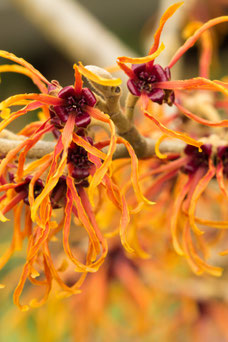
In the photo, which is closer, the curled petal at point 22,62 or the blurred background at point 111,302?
the curled petal at point 22,62

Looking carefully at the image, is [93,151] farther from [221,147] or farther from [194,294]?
[194,294]

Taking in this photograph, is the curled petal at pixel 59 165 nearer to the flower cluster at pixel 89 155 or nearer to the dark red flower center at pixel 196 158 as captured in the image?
the flower cluster at pixel 89 155

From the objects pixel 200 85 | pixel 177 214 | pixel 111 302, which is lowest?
pixel 111 302

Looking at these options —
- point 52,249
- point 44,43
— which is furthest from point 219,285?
point 44,43

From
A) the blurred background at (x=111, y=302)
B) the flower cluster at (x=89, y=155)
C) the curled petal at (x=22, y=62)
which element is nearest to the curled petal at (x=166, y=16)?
the flower cluster at (x=89, y=155)

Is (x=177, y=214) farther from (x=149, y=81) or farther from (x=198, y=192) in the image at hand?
(x=149, y=81)

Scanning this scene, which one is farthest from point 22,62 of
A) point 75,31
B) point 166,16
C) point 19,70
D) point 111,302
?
point 75,31

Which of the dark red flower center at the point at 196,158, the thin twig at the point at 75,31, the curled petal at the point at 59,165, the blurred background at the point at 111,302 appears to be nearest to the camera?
the curled petal at the point at 59,165

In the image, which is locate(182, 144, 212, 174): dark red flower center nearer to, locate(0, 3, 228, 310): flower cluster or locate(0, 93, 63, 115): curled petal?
locate(0, 3, 228, 310): flower cluster

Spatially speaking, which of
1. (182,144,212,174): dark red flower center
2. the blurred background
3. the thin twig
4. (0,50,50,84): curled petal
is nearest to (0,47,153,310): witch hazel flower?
(0,50,50,84): curled petal

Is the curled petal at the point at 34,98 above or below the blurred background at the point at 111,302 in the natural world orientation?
above

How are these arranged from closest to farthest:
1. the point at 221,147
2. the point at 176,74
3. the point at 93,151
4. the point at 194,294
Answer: the point at 93,151, the point at 221,147, the point at 194,294, the point at 176,74
